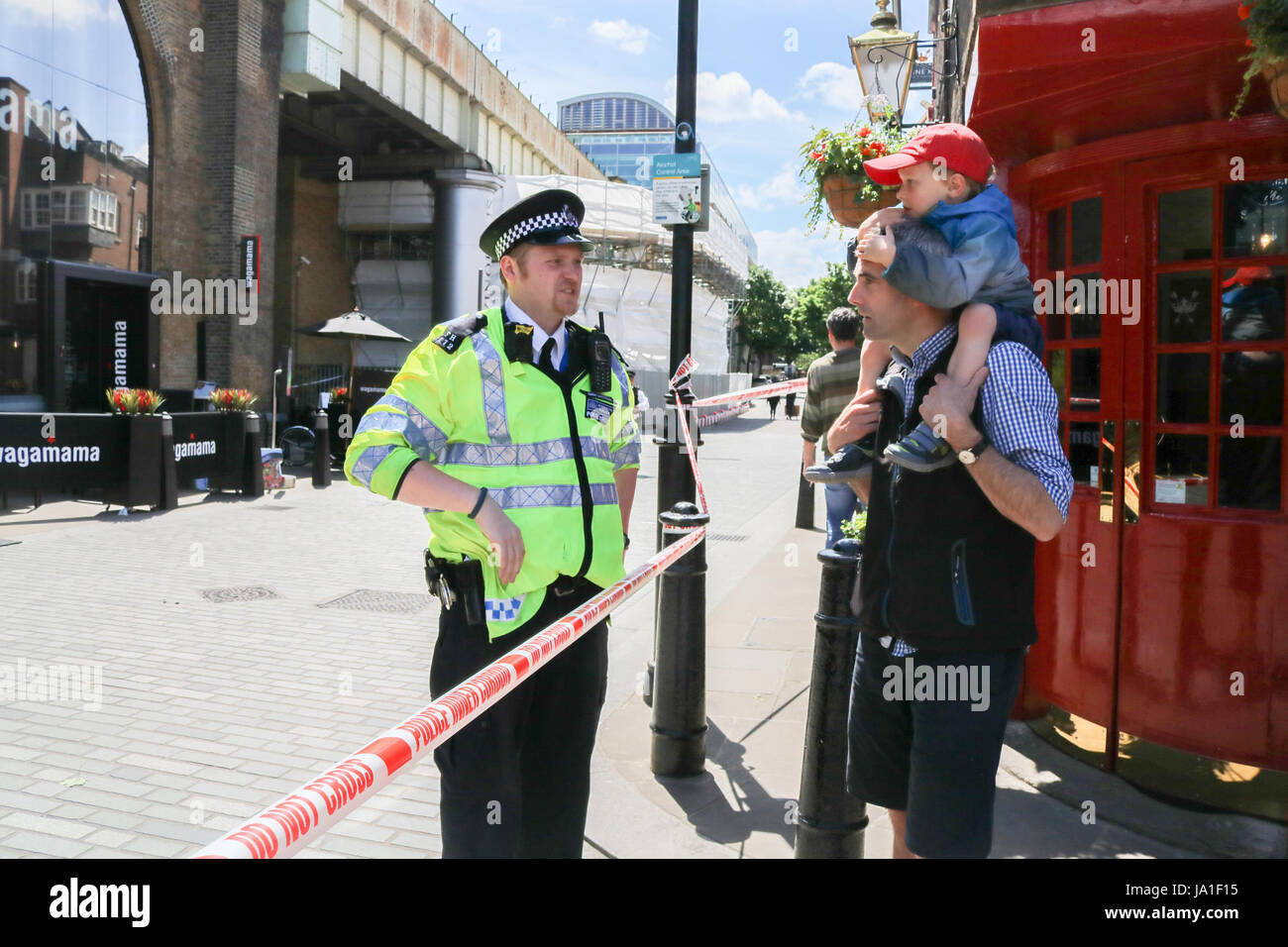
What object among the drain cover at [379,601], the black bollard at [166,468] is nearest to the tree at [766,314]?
the black bollard at [166,468]

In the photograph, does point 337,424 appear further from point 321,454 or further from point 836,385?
point 836,385

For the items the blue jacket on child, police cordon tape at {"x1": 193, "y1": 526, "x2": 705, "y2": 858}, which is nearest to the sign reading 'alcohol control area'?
the blue jacket on child

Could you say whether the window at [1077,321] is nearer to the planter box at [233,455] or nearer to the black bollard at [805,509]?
the black bollard at [805,509]

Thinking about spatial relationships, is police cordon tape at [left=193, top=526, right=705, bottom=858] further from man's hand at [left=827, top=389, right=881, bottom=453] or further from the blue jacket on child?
the blue jacket on child

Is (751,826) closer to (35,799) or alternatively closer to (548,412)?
(548,412)

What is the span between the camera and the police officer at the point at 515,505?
266cm

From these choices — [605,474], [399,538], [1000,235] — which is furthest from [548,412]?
[399,538]

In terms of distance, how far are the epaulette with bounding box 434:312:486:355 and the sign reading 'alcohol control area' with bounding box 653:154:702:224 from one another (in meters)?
3.24

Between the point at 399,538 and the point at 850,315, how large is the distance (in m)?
5.85

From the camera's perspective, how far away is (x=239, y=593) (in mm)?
8109

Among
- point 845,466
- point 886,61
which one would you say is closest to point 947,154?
point 845,466

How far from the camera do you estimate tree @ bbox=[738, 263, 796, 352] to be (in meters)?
85.5

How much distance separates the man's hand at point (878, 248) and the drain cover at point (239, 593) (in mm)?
6746

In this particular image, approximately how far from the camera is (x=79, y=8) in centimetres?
1692
